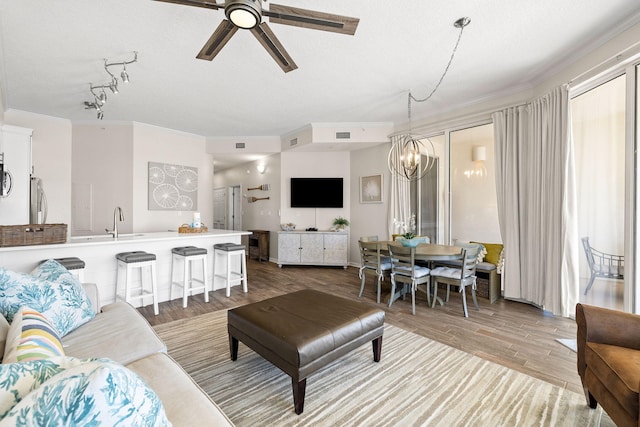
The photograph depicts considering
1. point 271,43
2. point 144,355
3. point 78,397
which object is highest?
point 271,43

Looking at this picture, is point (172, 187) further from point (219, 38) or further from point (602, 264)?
point (602, 264)

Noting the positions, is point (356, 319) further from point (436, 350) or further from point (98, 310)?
point (98, 310)

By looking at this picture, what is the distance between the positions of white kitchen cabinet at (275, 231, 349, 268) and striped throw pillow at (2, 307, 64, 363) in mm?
4876

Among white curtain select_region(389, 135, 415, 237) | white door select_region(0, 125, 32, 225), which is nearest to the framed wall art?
white curtain select_region(389, 135, 415, 237)

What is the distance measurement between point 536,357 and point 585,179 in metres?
2.07

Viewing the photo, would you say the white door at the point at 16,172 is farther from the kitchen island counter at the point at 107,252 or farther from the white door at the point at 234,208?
the white door at the point at 234,208

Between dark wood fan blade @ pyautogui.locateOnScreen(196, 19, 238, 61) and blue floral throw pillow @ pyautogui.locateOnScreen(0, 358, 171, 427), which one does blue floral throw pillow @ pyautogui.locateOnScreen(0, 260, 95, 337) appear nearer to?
blue floral throw pillow @ pyautogui.locateOnScreen(0, 358, 171, 427)

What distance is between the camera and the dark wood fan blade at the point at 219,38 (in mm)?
1905

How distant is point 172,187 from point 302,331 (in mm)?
5038

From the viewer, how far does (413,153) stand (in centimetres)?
401

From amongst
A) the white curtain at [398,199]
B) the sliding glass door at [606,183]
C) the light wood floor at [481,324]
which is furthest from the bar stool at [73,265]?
the sliding glass door at [606,183]

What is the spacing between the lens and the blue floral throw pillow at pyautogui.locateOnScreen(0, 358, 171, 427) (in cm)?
57

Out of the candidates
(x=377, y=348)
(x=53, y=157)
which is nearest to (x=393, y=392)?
(x=377, y=348)

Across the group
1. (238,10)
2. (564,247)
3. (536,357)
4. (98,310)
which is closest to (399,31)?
(238,10)
